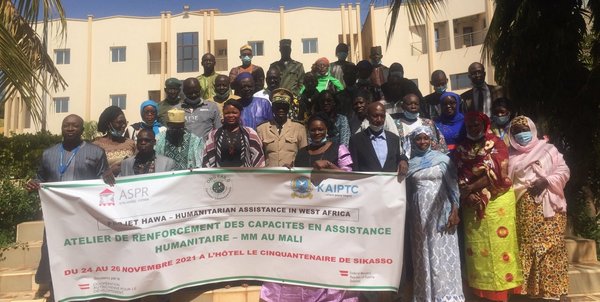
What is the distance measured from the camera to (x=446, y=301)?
157 inches

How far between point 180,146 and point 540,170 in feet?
11.7

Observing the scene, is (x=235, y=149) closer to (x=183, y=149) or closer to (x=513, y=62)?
(x=183, y=149)

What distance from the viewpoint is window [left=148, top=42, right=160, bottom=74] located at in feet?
99.5

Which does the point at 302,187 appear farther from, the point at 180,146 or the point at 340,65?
the point at 340,65

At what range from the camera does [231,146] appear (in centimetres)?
430

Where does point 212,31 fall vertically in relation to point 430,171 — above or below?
above

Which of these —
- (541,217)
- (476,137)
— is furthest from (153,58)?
(541,217)

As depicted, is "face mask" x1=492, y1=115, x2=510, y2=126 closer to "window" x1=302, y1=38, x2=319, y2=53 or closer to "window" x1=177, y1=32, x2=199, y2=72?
"window" x1=302, y1=38, x2=319, y2=53

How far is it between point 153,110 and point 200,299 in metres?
2.39

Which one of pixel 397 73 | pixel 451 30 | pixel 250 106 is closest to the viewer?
pixel 250 106

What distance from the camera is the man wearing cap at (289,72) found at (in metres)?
6.67

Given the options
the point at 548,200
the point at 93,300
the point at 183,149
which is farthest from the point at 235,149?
the point at 548,200

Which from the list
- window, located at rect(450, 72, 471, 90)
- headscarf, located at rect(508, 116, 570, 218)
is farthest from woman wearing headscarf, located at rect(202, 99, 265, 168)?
window, located at rect(450, 72, 471, 90)

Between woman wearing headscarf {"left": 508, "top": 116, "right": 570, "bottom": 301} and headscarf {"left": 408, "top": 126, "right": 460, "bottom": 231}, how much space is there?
0.78 meters
